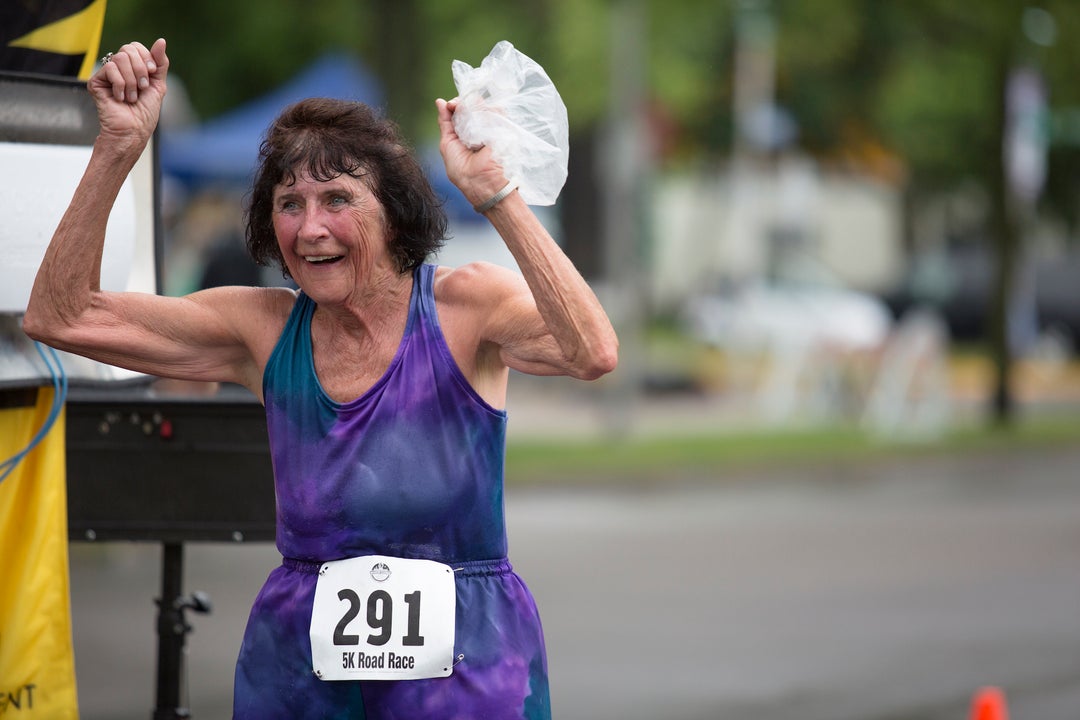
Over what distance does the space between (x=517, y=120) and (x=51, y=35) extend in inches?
69.7

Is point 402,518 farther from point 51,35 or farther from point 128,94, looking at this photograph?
point 51,35

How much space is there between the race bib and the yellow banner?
119 cm

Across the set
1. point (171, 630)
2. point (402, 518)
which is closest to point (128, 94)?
point (402, 518)

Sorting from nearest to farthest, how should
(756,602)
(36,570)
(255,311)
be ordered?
(255,311)
(36,570)
(756,602)

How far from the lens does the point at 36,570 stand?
14.6ft

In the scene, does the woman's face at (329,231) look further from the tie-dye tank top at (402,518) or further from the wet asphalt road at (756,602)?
the wet asphalt road at (756,602)

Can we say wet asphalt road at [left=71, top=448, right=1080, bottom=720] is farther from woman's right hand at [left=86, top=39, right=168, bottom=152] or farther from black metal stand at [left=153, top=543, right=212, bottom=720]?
woman's right hand at [left=86, top=39, right=168, bottom=152]

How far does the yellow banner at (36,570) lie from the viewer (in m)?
4.38

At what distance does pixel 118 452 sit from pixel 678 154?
3953cm

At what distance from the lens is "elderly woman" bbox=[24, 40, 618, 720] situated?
3.43m

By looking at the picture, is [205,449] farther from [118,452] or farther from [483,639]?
[483,639]

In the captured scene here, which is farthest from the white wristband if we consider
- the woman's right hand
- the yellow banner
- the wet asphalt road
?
the wet asphalt road

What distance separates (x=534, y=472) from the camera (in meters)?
15.3

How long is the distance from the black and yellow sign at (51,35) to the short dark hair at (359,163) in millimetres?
1256
